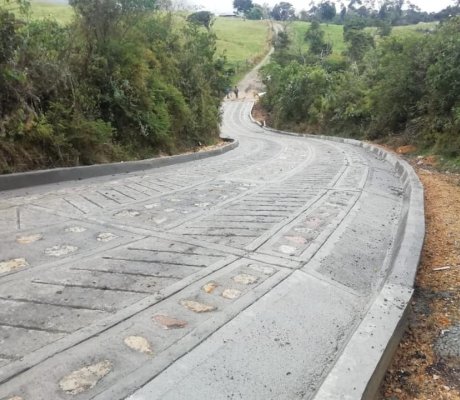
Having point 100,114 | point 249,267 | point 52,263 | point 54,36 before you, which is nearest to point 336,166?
point 100,114

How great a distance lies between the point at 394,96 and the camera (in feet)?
65.7

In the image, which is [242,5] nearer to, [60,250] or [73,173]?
[73,173]

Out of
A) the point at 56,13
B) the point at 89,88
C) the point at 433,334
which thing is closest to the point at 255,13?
the point at 56,13

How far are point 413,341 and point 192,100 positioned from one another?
613 inches

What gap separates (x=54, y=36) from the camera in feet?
34.6

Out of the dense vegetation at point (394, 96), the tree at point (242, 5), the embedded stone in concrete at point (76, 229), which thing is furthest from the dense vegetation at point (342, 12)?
the embedded stone in concrete at point (76, 229)

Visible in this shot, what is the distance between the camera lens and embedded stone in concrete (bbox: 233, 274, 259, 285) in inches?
157

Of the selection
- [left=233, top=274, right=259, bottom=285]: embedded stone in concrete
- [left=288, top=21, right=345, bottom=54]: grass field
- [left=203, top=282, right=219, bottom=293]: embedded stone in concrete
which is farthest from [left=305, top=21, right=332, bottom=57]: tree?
[left=203, top=282, right=219, bottom=293]: embedded stone in concrete

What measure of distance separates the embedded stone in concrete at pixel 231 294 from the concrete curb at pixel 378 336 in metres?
0.99

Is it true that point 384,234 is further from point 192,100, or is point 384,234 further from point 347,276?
point 192,100

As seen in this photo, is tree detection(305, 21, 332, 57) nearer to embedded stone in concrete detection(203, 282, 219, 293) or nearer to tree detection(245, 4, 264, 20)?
tree detection(245, 4, 264, 20)

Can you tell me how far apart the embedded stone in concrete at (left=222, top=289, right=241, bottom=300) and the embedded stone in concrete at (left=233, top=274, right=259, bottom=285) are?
0.58 ft

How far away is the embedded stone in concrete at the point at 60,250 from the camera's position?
4430mm

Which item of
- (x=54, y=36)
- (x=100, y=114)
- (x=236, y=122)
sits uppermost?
(x=54, y=36)
